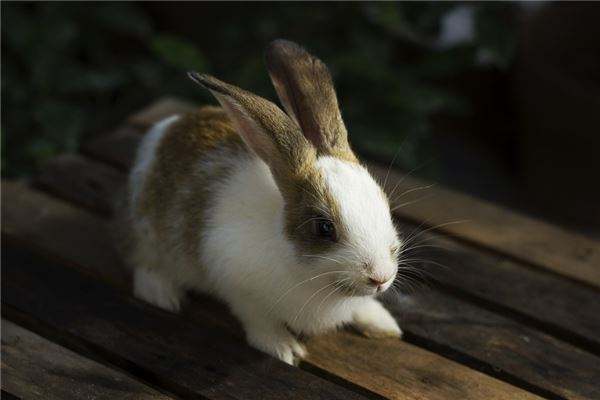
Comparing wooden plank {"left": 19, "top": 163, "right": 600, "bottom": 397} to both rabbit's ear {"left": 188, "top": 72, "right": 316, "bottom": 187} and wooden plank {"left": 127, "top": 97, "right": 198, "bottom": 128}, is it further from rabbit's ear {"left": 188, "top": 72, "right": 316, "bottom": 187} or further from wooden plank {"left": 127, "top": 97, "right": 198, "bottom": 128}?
wooden plank {"left": 127, "top": 97, "right": 198, "bottom": 128}

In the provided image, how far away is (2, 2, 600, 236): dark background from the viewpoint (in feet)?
14.1

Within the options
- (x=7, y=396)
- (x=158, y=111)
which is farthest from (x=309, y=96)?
(x=158, y=111)

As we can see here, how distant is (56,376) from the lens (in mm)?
2424

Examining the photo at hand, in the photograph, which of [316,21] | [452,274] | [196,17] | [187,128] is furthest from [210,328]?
[196,17]

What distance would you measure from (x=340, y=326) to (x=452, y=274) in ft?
1.67

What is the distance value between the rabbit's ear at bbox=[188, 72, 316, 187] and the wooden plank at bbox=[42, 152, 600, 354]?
0.57 meters

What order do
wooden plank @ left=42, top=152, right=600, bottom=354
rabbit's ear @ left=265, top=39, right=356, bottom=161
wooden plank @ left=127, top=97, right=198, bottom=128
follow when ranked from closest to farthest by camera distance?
rabbit's ear @ left=265, top=39, right=356, bottom=161 < wooden plank @ left=42, top=152, right=600, bottom=354 < wooden plank @ left=127, top=97, right=198, bottom=128

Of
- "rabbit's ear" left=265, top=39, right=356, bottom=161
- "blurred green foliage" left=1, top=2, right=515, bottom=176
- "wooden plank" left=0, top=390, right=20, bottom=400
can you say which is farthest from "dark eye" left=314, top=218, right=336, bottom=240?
"blurred green foliage" left=1, top=2, right=515, bottom=176

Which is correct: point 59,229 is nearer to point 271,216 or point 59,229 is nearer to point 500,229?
point 271,216

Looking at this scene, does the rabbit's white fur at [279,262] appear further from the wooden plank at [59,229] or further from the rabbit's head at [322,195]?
the wooden plank at [59,229]

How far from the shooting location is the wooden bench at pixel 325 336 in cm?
245

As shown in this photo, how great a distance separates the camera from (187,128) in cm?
274

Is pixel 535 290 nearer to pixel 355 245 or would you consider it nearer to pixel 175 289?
pixel 355 245

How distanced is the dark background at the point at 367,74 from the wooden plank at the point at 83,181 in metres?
0.69
